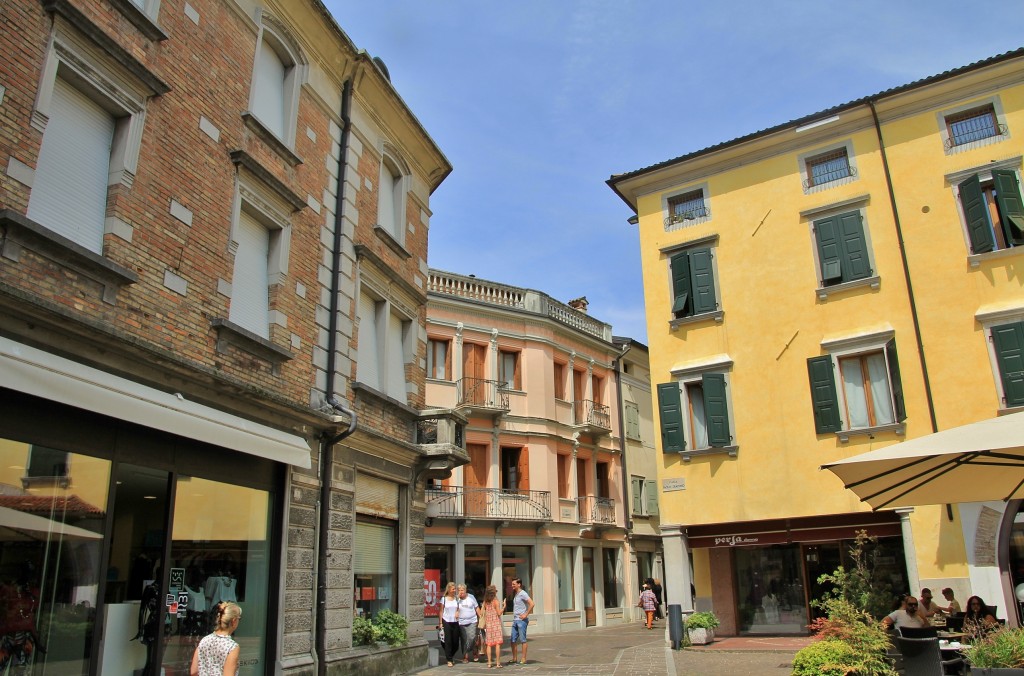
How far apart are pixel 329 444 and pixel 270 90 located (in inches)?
225

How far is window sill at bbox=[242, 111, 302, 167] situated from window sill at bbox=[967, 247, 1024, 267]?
46.7 feet

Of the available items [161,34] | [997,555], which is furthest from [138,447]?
[997,555]

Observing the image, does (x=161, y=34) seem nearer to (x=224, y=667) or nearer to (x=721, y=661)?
(x=224, y=667)

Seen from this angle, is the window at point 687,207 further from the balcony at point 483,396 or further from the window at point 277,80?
the window at point 277,80

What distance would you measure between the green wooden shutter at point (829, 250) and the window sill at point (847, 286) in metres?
0.25

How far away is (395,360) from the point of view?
50.8ft

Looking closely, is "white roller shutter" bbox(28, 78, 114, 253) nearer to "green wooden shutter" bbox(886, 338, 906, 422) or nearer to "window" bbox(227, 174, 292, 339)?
"window" bbox(227, 174, 292, 339)

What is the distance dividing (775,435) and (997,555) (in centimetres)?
497

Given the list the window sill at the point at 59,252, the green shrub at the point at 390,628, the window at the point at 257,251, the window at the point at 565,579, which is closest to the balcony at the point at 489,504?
the window at the point at 565,579

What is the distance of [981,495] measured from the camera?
945 cm

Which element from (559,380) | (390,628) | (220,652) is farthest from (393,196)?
(559,380)

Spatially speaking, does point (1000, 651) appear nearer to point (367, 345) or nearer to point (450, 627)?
point (367, 345)

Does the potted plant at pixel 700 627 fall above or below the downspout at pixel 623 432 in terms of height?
below

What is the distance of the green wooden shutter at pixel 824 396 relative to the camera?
17.7m
